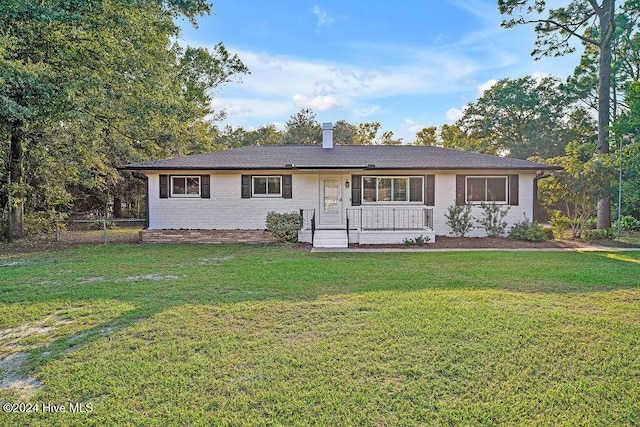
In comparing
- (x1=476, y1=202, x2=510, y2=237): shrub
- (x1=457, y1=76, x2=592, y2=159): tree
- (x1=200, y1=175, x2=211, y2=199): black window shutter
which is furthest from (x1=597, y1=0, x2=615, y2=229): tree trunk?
(x1=200, y1=175, x2=211, y2=199): black window shutter

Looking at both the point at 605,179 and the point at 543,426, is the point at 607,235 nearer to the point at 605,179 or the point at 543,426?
the point at 605,179

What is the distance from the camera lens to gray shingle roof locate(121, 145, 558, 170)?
12.4 metres

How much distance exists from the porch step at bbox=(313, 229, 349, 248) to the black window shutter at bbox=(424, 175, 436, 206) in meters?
3.34

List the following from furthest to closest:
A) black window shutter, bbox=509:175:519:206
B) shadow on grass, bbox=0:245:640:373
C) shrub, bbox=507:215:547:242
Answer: black window shutter, bbox=509:175:519:206, shrub, bbox=507:215:547:242, shadow on grass, bbox=0:245:640:373

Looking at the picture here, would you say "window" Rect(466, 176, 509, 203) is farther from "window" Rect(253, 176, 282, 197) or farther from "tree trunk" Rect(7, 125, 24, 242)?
"tree trunk" Rect(7, 125, 24, 242)

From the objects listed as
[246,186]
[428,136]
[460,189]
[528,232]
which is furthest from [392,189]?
[428,136]

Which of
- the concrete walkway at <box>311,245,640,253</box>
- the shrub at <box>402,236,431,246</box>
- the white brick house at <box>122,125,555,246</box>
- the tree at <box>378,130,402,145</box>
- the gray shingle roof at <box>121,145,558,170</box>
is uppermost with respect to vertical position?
the tree at <box>378,130,402,145</box>

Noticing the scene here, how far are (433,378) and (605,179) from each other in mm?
13073

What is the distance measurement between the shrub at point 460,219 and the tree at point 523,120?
15.4 meters

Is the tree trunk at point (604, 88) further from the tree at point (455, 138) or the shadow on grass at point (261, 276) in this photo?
the tree at point (455, 138)

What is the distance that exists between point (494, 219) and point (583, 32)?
1287cm

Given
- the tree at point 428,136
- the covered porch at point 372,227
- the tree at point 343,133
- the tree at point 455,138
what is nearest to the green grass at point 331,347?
the covered porch at point 372,227

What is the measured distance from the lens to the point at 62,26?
8992mm

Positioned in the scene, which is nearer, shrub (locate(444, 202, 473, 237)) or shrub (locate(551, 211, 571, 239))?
shrub (locate(444, 202, 473, 237))
